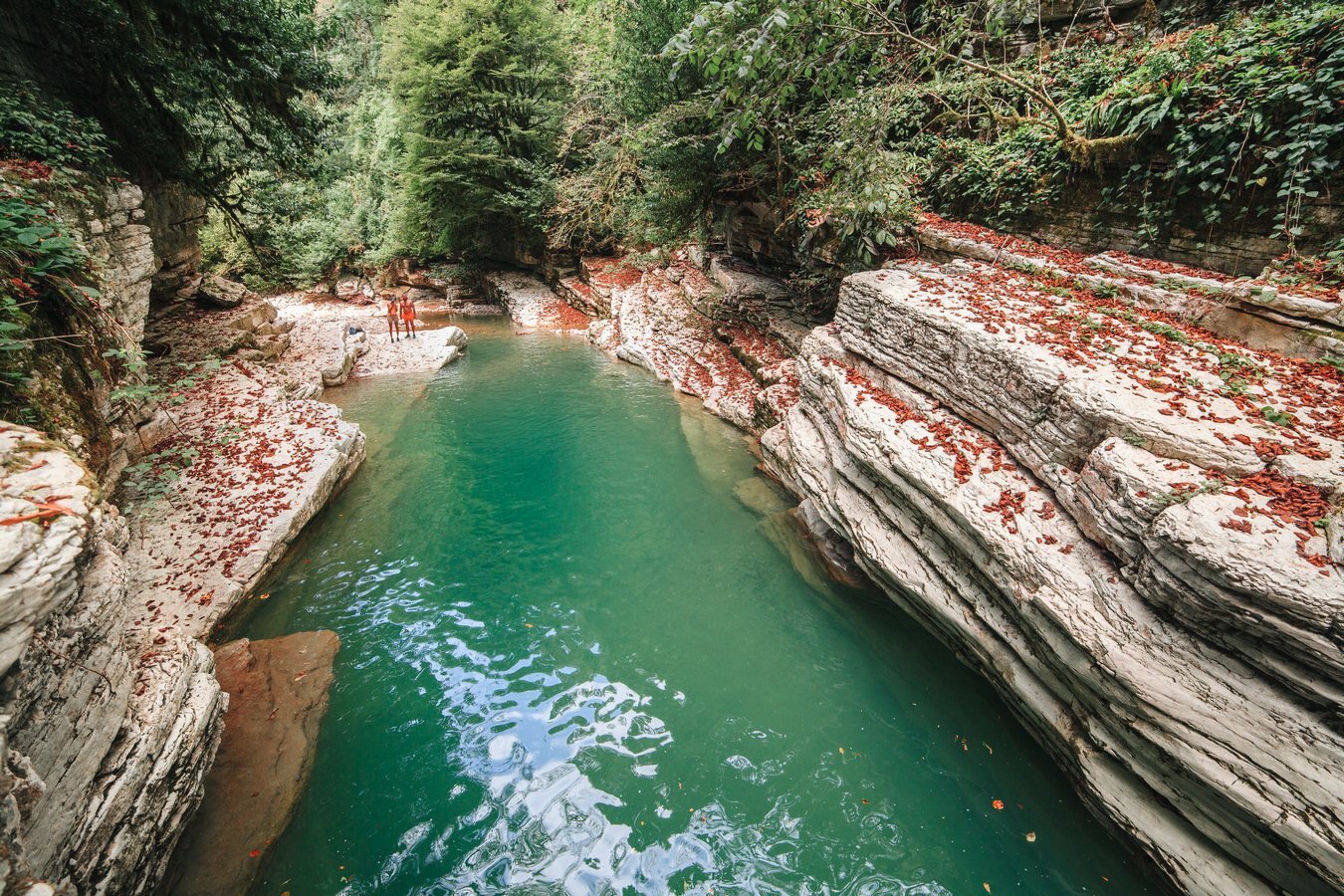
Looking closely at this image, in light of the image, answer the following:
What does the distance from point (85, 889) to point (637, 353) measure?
15044 millimetres

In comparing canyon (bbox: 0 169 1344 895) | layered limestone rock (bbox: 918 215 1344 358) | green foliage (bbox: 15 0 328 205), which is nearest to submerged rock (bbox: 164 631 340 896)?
canyon (bbox: 0 169 1344 895)

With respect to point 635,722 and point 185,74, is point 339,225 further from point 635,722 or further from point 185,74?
point 635,722

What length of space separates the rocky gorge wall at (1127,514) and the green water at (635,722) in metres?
0.80

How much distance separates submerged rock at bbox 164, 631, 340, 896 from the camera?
4.15 metres

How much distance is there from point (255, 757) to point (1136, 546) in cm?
826

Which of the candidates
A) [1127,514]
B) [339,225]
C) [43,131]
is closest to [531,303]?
[339,225]

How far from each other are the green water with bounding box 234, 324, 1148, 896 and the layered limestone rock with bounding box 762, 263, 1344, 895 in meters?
0.91

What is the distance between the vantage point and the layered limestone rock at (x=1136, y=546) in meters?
3.17

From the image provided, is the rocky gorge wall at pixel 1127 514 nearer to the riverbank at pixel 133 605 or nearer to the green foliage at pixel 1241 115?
the green foliage at pixel 1241 115

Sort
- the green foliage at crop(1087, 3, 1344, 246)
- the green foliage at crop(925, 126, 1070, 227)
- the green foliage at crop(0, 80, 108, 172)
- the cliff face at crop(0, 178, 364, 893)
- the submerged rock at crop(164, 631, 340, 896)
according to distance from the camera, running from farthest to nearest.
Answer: the green foliage at crop(925, 126, 1070, 227), the green foliage at crop(0, 80, 108, 172), the green foliage at crop(1087, 3, 1344, 246), the submerged rock at crop(164, 631, 340, 896), the cliff face at crop(0, 178, 364, 893)

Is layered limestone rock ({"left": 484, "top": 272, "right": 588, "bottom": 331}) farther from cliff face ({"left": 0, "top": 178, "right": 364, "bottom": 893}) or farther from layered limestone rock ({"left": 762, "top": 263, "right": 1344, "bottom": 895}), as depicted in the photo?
layered limestone rock ({"left": 762, "top": 263, "right": 1344, "bottom": 895})

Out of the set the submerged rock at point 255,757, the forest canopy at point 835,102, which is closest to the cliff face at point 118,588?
the submerged rock at point 255,757

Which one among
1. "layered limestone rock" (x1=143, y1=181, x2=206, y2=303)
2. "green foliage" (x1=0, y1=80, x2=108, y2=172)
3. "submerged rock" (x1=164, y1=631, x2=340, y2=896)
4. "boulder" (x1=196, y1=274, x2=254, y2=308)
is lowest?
"submerged rock" (x1=164, y1=631, x2=340, y2=896)

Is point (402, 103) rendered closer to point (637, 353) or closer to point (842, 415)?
point (637, 353)
